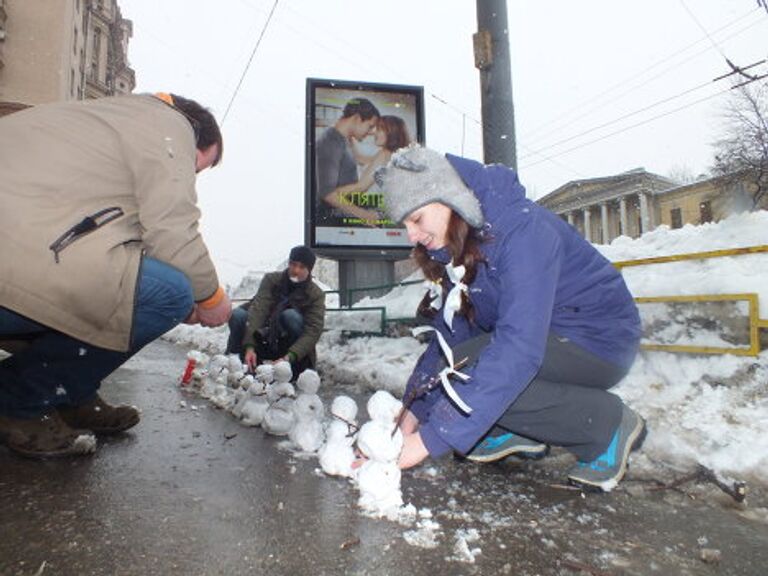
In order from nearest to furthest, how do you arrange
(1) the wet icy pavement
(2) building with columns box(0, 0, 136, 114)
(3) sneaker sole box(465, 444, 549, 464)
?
1. (1) the wet icy pavement
2. (3) sneaker sole box(465, 444, 549, 464)
3. (2) building with columns box(0, 0, 136, 114)

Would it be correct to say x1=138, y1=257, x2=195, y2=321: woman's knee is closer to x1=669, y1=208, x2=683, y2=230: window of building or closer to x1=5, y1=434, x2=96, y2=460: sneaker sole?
x1=5, y1=434, x2=96, y2=460: sneaker sole

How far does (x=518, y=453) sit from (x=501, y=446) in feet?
0.58

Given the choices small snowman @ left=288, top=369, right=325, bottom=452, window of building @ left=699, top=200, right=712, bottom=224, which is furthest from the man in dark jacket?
window of building @ left=699, top=200, right=712, bottom=224

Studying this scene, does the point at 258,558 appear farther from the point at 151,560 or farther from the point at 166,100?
the point at 166,100

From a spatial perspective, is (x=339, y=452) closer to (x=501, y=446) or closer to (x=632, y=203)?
(x=501, y=446)

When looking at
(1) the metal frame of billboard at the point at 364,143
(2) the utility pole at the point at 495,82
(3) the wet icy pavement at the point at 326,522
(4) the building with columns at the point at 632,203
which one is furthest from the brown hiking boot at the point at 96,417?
(4) the building with columns at the point at 632,203

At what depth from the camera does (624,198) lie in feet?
A: 159

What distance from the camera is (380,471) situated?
5.43ft

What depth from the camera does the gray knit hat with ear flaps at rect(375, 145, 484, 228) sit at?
175 cm

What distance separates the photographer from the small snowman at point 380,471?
5.36 feet

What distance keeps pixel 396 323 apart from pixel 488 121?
91.0 inches

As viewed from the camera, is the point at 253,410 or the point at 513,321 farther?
the point at 253,410

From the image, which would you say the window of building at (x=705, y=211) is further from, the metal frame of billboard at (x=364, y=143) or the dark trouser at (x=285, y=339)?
the dark trouser at (x=285, y=339)

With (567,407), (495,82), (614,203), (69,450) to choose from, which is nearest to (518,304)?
(567,407)
